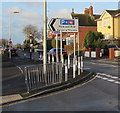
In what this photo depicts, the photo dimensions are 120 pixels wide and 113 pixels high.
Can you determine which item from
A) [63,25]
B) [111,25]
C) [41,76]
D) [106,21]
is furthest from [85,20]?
[41,76]

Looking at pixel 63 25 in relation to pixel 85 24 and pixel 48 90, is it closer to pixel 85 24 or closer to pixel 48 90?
pixel 48 90

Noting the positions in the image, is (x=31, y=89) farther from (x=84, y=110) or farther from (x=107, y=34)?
(x=107, y=34)

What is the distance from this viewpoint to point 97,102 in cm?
677

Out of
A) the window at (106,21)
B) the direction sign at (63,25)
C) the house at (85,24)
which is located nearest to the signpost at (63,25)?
the direction sign at (63,25)

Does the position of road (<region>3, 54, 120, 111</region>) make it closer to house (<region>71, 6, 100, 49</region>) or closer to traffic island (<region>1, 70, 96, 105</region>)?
traffic island (<region>1, 70, 96, 105</region>)

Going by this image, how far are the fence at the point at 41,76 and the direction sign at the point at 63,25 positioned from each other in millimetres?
3462

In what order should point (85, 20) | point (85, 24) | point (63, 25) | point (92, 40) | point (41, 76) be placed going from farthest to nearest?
point (85, 20) < point (85, 24) < point (92, 40) < point (63, 25) < point (41, 76)

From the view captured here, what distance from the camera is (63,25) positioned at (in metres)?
13.0

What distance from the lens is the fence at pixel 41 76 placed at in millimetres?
8953

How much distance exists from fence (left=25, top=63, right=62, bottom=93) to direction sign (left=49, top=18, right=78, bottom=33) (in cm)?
346

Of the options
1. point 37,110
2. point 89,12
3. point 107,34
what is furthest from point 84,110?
point 89,12

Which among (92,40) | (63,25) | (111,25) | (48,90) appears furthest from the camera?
(111,25)

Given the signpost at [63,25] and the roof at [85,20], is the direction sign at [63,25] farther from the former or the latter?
the roof at [85,20]

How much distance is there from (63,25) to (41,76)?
4.72 metres
